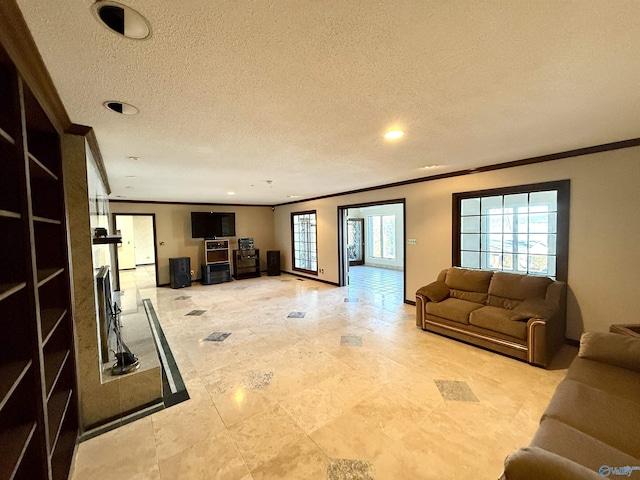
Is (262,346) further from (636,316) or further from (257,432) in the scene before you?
(636,316)

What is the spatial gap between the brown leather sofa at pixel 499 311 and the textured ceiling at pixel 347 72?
5.63 ft

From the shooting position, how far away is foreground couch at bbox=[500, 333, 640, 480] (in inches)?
36.1

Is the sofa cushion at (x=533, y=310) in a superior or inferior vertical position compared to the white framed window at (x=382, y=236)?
inferior

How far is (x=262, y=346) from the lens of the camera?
3.26 m

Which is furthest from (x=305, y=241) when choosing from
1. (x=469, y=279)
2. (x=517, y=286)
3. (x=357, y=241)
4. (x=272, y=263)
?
(x=517, y=286)

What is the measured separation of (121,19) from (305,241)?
7.02 metres

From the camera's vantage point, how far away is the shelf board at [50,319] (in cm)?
148

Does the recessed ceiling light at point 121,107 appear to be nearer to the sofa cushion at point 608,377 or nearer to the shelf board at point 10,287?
the shelf board at point 10,287

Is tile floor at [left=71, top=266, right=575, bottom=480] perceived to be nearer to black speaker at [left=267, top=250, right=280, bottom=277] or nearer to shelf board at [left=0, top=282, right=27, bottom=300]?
shelf board at [left=0, top=282, right=27, bottom=300]

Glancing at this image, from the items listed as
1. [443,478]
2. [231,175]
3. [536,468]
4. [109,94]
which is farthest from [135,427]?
[231,175]

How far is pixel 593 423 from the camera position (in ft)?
4.39

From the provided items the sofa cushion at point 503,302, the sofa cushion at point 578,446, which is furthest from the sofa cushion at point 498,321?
the sofa cushion at point 578,446

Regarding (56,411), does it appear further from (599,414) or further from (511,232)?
(511,232)

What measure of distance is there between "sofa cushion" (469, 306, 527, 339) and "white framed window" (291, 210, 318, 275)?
15.3 feet
